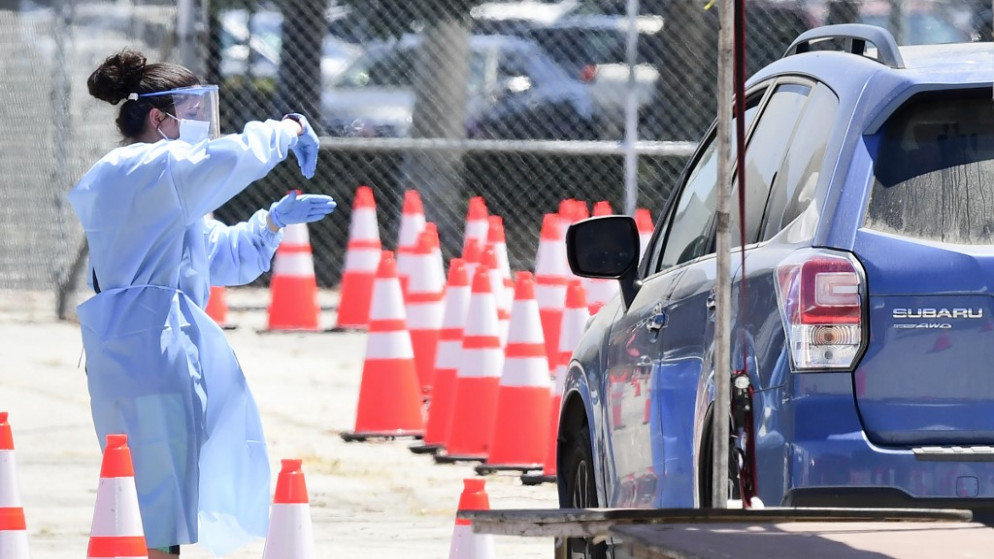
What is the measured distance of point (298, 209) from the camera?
598 cm

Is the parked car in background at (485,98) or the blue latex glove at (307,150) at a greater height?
the parked car in background at (485,98)

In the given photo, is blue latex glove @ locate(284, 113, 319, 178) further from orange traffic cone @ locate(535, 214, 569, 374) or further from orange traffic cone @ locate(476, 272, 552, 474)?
orange traffic cone @ locate(535, 214, 569, 374)

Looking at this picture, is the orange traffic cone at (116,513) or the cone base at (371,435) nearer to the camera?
the orange traffic cone at (116,513)

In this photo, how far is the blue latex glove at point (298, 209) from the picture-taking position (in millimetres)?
5941

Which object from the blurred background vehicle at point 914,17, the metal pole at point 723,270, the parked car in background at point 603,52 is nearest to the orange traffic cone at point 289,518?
the metal pole at point 723,270

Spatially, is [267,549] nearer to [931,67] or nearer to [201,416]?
[201,416]

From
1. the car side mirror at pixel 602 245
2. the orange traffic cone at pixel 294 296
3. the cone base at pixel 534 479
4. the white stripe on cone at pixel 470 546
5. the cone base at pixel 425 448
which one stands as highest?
the orange traffic cone at pixel 294 296

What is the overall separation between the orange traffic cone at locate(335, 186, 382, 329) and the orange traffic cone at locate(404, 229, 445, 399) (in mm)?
2846

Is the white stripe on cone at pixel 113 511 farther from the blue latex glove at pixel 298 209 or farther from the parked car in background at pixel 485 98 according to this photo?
the parked car in background at pixel 485 98

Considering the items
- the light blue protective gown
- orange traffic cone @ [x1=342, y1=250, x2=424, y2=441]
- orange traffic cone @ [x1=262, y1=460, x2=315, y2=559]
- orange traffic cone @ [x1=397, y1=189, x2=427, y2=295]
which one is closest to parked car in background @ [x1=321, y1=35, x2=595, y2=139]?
orange traffic cone @ [x1=397, y1=189, x2=427, y2=295]

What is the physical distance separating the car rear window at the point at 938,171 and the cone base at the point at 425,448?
5.44 metres

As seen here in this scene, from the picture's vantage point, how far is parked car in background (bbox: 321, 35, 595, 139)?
17375 millimetres

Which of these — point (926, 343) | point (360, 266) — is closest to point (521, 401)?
point (926, 343)

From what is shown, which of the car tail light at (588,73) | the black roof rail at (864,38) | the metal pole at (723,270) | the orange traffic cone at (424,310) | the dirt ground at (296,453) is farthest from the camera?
the car tail light at (588,73)
